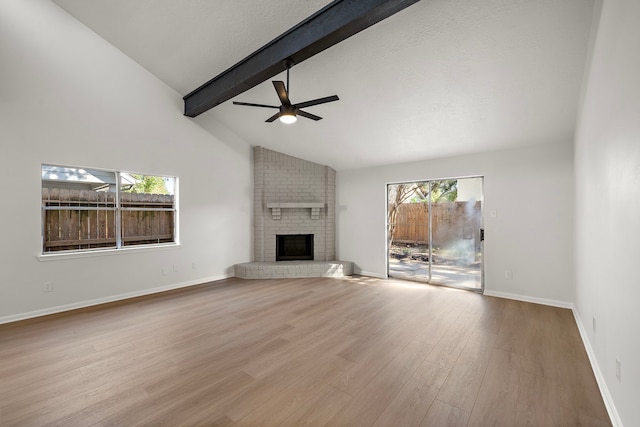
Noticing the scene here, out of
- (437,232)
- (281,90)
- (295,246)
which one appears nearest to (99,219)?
(281,90)

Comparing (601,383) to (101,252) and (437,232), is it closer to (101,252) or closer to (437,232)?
(437,232)

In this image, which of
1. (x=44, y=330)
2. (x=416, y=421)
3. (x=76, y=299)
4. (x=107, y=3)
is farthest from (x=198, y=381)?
(x=107, y=3)

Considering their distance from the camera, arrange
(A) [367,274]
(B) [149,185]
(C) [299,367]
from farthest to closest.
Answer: (A) [367,274], (B) [149,185], (C) [299,367]

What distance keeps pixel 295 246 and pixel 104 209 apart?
12.0 ft

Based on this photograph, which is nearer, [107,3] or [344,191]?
[107,3]

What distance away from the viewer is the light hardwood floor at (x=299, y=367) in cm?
178

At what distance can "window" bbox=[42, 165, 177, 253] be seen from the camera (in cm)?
370

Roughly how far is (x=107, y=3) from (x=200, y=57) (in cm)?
115

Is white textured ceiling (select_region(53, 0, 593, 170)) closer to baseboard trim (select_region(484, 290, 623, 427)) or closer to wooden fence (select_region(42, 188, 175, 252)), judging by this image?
wooden fence (select_region(42, 188, 175, 252))

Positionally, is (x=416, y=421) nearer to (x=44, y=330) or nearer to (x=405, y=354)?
(x=405, y=354)

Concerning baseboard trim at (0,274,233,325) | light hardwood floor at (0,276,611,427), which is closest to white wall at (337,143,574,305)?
light hardwood floor at (0,276,611,427)

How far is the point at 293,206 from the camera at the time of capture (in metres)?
6.10

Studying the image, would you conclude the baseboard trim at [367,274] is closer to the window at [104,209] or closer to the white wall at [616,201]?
the white wall at [616,201]

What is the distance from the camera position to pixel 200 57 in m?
3.84
